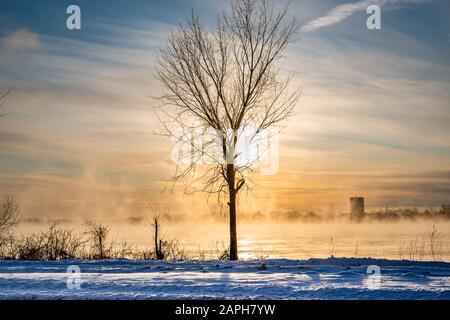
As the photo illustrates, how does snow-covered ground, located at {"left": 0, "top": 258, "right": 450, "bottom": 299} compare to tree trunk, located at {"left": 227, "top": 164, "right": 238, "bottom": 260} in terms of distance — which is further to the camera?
tree trunk, located at {"left": 227, "top": 164, "right": 238, "bottom": 260}

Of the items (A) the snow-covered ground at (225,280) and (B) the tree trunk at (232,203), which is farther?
(B) the tree trunk at (232,203)

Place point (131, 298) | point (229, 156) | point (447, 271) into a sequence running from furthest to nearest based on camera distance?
point (229, 156)
point (447, 271)
point (131, 298)

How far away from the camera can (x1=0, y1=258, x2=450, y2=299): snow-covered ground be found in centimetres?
1162

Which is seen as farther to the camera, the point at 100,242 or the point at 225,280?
the point at 100,242

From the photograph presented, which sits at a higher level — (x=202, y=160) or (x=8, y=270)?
(x=202, y=160)

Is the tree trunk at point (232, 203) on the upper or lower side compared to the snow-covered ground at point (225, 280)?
upper

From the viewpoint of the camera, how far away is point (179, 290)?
12141 mm

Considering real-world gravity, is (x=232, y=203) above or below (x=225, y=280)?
above

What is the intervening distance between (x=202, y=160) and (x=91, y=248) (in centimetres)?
591

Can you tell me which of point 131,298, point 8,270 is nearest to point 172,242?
point 8,270

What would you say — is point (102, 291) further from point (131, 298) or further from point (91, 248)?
point (91, 248)

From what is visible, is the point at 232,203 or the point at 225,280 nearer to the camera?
the point at 225,280

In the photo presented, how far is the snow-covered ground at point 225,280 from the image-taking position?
458 inches

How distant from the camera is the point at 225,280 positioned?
44.6 feet
